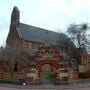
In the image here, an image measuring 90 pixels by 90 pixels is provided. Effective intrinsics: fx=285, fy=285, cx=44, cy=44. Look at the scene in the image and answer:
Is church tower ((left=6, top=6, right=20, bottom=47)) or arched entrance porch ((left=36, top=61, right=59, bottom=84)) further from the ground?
church tower ((left=6, top=6, right=20, bottom=47))

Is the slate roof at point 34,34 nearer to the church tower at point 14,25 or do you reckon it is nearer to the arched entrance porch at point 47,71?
the church tower at point 14,25

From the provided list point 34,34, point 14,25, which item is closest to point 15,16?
point 14,25

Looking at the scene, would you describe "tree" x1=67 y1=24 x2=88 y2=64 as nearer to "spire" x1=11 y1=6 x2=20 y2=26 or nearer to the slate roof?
the slate roof

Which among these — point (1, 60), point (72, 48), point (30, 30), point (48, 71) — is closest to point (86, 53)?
point (72, 48)

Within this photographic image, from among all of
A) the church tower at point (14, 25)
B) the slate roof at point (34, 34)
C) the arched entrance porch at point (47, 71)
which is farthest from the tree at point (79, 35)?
the arched entrance porch at point (47, 71)

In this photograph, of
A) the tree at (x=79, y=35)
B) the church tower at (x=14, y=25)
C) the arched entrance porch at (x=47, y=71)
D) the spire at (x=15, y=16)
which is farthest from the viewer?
the spire at (x=15, y=16)

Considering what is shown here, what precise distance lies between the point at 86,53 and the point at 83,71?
1013 inches

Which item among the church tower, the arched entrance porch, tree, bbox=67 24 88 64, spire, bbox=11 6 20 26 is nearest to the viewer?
the arched entrance porch

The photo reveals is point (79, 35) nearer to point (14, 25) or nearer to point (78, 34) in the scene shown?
point (78, 34)

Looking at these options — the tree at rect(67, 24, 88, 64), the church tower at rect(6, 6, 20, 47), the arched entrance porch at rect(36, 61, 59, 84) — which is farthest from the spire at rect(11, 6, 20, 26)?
the arched entrance porch at rect(36, 61, 59, 84)

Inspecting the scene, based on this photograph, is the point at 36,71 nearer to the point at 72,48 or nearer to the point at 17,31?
the point at 72,48

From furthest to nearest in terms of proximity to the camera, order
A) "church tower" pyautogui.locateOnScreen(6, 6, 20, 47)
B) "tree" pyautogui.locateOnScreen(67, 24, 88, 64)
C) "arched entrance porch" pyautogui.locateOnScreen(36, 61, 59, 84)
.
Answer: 1. "church tower" pyautogui.locateOnScreen(6, 6, 20, 47)
2. "tree" pyautogui.locateOnScreen(67, 24, 88, 64)
3. "arched entrance porch" pyautogui.locateOnScreen(36, 61, 59, 84)

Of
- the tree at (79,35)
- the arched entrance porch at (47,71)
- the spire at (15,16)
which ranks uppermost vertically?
the spire at (15,16)

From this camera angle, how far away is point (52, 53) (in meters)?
51.3
